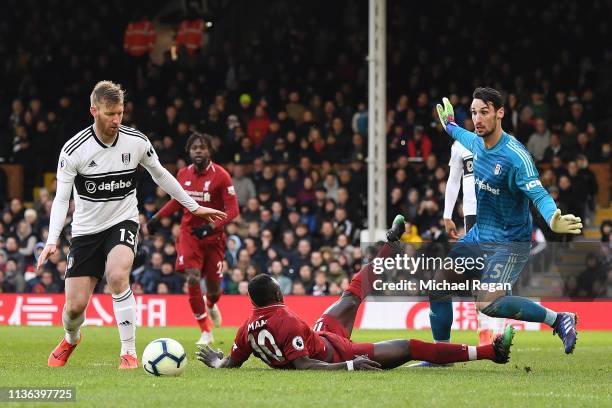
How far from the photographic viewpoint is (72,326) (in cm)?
1088

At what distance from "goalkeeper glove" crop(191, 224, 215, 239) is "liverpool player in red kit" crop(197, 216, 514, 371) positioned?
4717 mm

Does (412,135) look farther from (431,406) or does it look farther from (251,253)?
(431,406)

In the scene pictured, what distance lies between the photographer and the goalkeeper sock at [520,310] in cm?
1038

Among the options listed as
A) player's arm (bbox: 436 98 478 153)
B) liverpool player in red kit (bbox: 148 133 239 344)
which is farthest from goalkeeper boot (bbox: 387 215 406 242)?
liverpool player in red kit (bbox: 148 133 239 344)

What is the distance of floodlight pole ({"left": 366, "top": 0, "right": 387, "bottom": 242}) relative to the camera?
69.3ft

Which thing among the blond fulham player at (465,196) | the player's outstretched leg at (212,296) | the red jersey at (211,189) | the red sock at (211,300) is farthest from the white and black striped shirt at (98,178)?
the red sock at (211,300)

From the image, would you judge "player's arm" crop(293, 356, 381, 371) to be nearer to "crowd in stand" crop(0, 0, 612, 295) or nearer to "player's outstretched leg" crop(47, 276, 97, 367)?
"player's outstretched leg" crop(47, 276, 97, 367)

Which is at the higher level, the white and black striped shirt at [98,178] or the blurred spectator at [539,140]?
the blurred spectator at [539,140]

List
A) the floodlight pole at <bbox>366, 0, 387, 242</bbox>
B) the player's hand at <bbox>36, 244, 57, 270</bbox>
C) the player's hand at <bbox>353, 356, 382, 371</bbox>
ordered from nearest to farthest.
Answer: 1. the player's hand at <bbox>353, 356, 382, 371</bbox>
2. the player's hand at <bbox>36, 244, 57, 270</bbox>
3. the floodlight pole at <bbox>366, 0, 387, 242</bbox>

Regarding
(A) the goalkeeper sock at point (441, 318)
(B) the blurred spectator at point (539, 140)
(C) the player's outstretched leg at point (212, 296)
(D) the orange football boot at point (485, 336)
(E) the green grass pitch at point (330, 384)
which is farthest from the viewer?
(B) the blurred spectator at point (539, 140)

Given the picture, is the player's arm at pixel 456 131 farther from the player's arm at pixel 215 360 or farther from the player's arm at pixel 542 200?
the player's arm at pixel 215 360

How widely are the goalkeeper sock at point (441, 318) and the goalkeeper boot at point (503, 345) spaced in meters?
1.54

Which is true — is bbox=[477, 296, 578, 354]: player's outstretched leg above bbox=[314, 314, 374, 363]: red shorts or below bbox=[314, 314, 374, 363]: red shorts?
above

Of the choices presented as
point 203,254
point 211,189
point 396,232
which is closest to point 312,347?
point 396,232
